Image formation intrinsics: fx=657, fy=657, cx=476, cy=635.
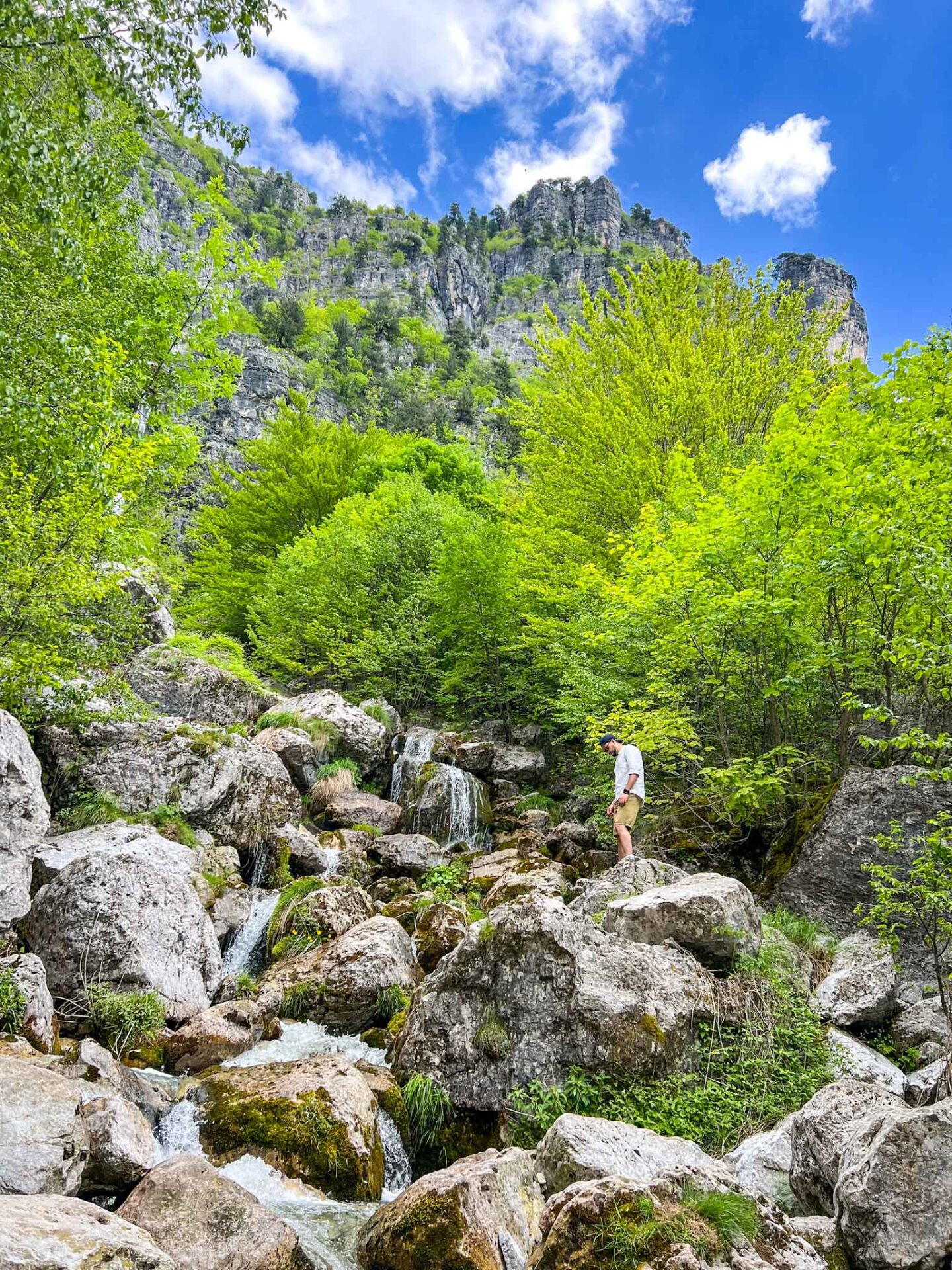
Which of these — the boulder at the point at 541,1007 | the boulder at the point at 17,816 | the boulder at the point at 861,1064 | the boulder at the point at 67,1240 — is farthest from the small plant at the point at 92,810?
the boulder at the point at 861,1064

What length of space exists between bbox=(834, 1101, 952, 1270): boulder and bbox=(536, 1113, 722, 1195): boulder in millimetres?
619

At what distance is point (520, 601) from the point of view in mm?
15805

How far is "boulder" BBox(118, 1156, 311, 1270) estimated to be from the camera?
11.1ft

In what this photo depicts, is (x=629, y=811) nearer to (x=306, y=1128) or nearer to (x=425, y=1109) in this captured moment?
(x=425, y=1109)

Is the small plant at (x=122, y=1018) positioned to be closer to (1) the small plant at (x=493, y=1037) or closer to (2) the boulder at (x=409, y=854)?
(1) the small plant at (x=493, y=1037)

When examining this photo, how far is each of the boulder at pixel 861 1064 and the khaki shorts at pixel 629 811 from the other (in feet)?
11.9

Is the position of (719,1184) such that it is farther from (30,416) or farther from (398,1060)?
(30,416)

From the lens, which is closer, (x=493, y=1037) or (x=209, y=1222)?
(x=209, y=1222)

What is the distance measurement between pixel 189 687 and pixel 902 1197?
528 inches

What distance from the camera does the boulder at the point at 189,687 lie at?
13.2 meters

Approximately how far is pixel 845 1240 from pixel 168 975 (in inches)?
231

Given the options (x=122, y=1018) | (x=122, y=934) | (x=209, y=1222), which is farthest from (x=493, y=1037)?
(x=122, y=934)

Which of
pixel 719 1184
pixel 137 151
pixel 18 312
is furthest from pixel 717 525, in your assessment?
pixel 137 151

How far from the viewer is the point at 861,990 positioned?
5.84m
